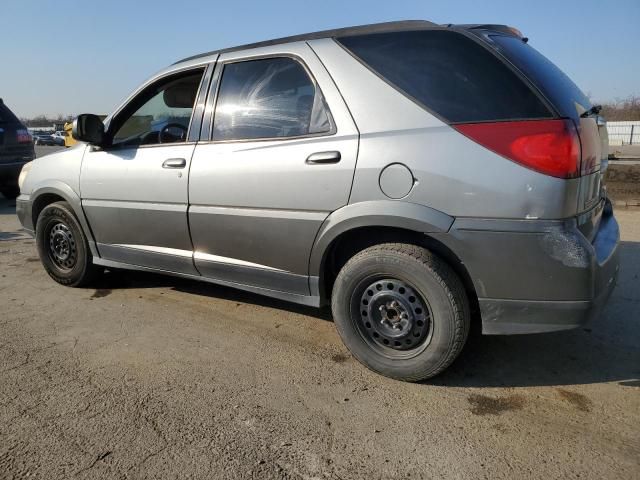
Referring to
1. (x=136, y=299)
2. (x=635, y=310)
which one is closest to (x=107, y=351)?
(x=136, y=299)

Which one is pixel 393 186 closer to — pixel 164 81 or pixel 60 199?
Result: pixel 164 81

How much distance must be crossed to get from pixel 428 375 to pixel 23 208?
3855 millimetres

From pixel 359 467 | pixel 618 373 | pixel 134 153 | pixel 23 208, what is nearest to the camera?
pixel 359 467

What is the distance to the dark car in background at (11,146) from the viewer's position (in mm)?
8641

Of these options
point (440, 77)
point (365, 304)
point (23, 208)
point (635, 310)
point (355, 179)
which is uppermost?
point (440, 77)

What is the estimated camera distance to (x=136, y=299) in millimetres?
4141

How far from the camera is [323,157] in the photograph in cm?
279

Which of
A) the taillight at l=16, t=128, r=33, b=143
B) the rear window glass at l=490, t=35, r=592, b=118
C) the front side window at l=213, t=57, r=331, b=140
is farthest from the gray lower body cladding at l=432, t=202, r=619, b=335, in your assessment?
the taillight at l=16, t=128, r=33, b=143

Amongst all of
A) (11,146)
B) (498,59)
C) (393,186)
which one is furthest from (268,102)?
(11,146)

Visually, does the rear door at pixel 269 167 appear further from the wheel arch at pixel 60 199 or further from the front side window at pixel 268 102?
the wheel arch at pixel 60 199

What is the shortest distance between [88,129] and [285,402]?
8.54 feet

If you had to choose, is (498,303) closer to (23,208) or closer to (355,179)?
(355,179)

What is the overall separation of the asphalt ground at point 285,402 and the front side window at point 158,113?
4.35ft

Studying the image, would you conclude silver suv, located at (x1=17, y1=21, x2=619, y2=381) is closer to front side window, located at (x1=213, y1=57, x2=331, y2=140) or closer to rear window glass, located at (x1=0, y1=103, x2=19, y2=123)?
front side window, located at (x1=213, y1=57, x2=331, y2=140)
